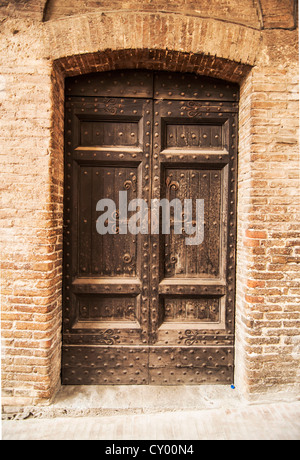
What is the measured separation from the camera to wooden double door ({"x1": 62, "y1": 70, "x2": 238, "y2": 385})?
2.35 meters

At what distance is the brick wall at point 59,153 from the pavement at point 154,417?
0.16m

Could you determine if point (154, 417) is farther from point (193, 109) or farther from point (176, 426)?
point (193, 109)

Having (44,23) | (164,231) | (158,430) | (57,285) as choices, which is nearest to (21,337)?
(57,285)

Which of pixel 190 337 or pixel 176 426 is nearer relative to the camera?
pixel 176 426

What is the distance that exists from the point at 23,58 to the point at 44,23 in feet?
1.08

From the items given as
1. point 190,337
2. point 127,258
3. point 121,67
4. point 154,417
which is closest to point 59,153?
point 121,67

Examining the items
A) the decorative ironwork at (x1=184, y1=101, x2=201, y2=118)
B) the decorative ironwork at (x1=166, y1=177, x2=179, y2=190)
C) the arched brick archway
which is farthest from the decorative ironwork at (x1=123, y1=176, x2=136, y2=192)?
the decorative ironwork at (x1=184, y1=101, x2=201, y2=118)

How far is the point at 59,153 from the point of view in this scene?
2242 millimetres

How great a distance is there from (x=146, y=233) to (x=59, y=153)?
3.48 feet

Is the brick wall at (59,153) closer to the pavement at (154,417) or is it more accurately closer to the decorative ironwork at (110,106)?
the pavement at (154,417)

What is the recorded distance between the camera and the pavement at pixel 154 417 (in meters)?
1.89

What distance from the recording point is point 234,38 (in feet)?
6.88

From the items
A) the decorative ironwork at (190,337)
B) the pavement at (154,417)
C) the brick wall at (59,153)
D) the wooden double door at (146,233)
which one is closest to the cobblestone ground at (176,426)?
the pavement at (154,417)

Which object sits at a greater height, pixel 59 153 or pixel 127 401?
pixel 59 153
